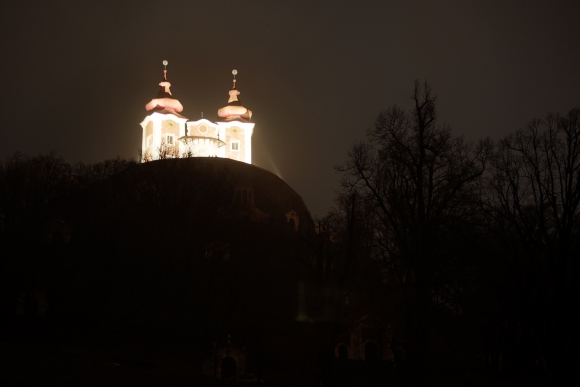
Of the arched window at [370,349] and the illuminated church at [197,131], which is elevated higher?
the illuminated church at [197,131]

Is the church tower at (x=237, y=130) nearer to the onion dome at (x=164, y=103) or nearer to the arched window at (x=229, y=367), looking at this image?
the onion dome at (x=164, y=103)

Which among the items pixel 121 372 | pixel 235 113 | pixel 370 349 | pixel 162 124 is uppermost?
pixel 235 113

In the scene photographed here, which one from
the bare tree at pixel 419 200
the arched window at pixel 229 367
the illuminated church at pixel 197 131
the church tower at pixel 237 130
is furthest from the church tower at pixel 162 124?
the bare tree at pixel 419 200

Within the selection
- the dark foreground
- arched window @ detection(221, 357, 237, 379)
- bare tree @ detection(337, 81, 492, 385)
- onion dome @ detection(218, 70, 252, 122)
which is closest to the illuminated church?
onion dome @ detection(218, 70, 252, 122)

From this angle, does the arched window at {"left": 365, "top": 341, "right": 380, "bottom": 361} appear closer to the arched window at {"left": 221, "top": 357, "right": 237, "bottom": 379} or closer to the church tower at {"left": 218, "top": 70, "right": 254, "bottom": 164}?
the arched window at {"left": 221, "top": 357, "right": 237, "bottom": 379}

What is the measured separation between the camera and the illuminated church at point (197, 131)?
100250 mm

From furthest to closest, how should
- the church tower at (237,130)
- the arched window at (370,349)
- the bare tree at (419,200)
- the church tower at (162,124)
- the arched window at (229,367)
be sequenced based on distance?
the church tower at (237,130) < the church tower at (162,124) < the arched window at (370,349) < the arched window at (229,367) < the bare tree at (419,200)

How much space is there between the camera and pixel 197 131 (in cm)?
10262

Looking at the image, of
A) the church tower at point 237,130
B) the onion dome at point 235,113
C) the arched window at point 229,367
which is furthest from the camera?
the onion dome at point 235,113

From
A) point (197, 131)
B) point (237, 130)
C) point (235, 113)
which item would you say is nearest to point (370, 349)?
point (197, 131)

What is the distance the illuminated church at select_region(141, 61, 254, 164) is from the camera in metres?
100

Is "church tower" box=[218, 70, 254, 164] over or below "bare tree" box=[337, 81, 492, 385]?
over

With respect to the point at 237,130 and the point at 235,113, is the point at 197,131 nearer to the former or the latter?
the point at 237,130

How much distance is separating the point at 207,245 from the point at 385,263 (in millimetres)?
23586
